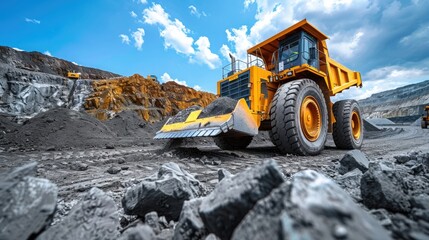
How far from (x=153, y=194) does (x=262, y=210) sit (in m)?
0.84

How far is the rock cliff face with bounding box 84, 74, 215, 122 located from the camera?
21.5m

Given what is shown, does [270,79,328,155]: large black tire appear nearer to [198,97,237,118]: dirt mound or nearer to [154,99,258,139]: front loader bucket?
[154,99,258,139]: front loader bucket

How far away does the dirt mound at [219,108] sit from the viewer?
4113 millimetres

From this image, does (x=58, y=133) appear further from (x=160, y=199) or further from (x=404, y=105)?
(x=404, y=105)

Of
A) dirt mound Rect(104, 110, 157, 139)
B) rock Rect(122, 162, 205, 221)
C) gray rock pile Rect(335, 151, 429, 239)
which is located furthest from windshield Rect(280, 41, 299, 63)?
dirt mound Rect(104, 110, 157, 139)

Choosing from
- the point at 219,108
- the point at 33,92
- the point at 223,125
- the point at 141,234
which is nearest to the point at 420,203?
the point at 141,234

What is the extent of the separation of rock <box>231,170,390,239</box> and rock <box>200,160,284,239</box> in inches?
4.1

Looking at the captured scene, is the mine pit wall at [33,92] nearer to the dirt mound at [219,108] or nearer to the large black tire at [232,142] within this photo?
the large black tire at [232,142]

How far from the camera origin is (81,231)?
986mm

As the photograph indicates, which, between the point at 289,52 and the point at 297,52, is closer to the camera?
the point at 297,52

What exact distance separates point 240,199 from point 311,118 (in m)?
4.46

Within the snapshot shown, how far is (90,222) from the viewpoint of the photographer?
3.36 feet

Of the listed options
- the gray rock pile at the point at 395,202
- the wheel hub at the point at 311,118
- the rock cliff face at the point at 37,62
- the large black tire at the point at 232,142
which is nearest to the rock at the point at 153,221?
the gray rock pile at the point at 395,202

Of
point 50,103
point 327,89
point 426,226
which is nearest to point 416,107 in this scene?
point 327,89
